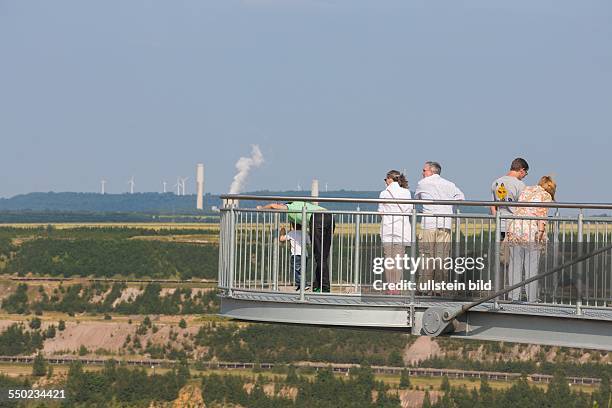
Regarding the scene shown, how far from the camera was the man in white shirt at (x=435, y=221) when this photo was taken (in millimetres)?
23312

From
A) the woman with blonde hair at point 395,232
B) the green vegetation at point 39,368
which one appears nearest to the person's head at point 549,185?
the woman with blonde hair at point 395,232

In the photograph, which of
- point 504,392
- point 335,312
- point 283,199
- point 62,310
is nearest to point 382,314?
point 335,312

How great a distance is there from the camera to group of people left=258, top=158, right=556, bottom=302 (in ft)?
74.1

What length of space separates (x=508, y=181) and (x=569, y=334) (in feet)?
9.05

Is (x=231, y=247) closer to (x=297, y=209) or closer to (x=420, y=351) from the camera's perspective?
(x=297, y=209)

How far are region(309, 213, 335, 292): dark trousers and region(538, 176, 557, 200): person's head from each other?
10.7ft

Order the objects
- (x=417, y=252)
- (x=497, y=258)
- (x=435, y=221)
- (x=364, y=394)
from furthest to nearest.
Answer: (x=364, y=394)
(x=417, y=252)
(x=435, y=221)
(x=497, y=258)

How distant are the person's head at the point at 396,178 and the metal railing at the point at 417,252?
679 mm

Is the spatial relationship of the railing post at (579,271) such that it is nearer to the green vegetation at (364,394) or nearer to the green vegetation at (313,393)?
the green vegetation at (364,394)

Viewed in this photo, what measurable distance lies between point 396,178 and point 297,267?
6.94ft

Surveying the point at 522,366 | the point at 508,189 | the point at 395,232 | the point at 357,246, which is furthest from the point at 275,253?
the point at 522,366

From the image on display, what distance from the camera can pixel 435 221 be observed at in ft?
76.4

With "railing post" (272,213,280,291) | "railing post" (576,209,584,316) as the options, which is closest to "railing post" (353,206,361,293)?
"railing post" (272,213,280,291)

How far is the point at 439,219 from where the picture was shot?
76.5ft
